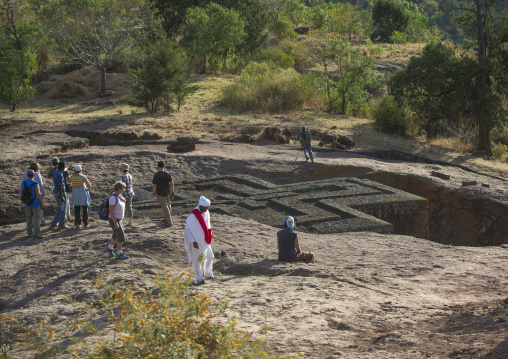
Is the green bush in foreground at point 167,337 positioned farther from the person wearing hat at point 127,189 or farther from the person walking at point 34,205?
the person wearing hat at point 127,189

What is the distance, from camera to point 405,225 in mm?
11633

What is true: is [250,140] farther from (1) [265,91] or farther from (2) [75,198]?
(2) [75,198]

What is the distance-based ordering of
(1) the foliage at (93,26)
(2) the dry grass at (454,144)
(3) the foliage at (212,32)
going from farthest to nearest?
(3) the foliage at (212,32) → (1) the foliage at (93,26) → (2) the dry grass at (454,144)

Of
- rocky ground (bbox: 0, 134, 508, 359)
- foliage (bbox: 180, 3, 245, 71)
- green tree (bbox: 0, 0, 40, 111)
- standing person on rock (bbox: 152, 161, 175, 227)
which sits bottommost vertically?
rocky ground (bbox: 0, 134, 508, 359)

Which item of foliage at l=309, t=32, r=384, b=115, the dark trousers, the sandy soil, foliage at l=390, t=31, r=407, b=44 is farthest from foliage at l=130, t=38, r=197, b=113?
foliage at l=390, t=31, r=407, b=44

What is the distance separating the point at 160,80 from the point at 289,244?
47.6ft

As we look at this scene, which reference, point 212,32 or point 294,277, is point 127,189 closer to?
point 294,277

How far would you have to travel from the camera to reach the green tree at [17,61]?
22000mm

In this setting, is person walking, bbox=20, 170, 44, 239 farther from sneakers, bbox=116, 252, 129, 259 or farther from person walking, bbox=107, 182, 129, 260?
sneakers, bbox=116, 252, 129, 259

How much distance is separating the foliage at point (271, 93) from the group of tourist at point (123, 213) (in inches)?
507

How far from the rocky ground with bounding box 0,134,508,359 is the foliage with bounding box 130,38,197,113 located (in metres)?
9.64

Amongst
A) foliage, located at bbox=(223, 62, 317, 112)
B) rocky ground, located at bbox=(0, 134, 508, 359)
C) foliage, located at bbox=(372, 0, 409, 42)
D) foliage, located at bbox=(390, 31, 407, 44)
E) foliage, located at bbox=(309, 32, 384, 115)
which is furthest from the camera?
foliage, located at bbox=(372, 0, 409, 42)

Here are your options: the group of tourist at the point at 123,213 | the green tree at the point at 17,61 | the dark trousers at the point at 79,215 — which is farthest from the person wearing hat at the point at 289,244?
the green tree at the point at 17,61

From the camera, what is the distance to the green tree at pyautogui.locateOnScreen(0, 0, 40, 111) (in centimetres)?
2200
